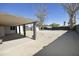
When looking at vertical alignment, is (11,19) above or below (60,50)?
above

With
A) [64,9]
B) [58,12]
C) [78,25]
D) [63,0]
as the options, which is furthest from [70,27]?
[63,0]

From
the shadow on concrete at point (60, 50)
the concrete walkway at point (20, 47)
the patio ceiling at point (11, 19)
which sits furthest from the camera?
the patio ceiling at point (11, 19)

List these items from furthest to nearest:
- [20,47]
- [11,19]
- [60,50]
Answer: [11,19]
[20,47]
[60,50]

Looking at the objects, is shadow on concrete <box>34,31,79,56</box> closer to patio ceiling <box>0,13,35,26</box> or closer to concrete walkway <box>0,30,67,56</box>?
concrete walkway <box>0,30,67,56</box>

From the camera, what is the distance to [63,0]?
15.7 ft

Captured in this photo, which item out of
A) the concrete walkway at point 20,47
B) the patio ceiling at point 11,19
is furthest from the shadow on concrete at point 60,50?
→ the patio ceiling at point 11,19

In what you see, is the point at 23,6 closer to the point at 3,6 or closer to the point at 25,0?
the point at 3,6

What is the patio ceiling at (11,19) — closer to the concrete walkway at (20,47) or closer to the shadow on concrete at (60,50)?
the concrete walkway at (20,47)

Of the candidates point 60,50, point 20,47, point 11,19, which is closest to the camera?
point 60,50

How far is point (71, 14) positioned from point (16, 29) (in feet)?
26.4

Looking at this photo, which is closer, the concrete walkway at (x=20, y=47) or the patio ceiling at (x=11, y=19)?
the concrete walkway at (x=20, y=47)

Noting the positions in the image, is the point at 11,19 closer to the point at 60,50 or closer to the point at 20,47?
the point at 20,47

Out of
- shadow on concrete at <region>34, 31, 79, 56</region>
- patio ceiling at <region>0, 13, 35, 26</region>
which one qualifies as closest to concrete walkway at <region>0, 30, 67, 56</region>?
shadow on concrete at <region>34, 31, 79, 56</region>

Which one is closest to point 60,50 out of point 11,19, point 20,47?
point 20,47
